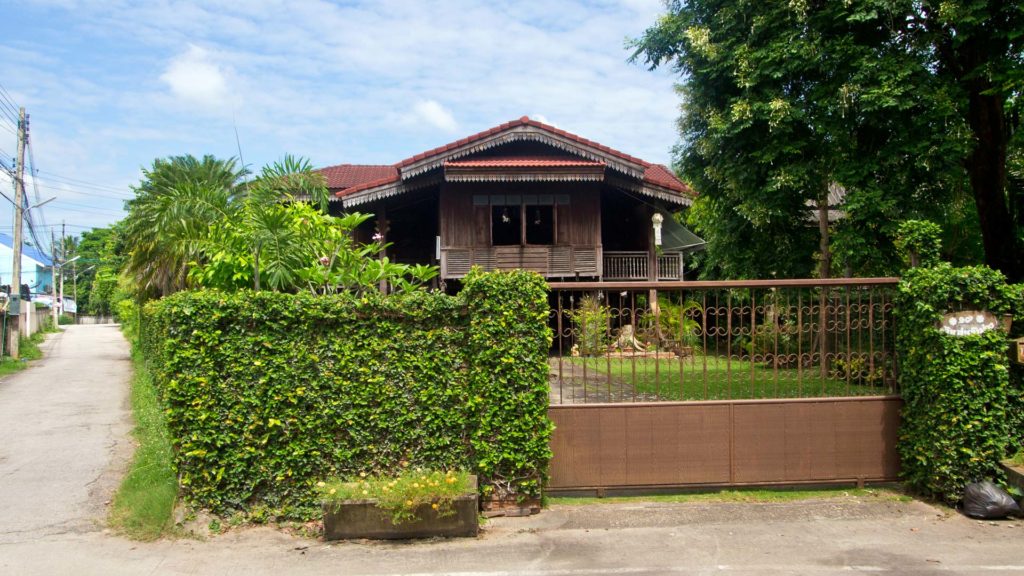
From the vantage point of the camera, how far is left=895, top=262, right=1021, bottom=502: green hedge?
6988mm

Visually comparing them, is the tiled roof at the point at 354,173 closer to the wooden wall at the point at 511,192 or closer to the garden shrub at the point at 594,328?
the wooden wall at the point at 511,192

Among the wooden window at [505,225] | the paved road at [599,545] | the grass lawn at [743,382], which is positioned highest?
the wooden window at [505,225]

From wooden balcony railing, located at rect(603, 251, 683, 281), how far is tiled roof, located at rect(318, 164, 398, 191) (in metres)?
9.78

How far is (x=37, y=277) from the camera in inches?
3255

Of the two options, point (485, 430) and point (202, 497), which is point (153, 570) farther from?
point (485, 430)

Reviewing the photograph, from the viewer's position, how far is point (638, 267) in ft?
77.0

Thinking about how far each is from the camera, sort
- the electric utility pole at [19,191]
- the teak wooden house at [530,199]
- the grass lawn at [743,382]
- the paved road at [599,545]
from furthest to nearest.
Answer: the electric utility pole at [19,191] < the teak wooden house at [530,199] < the grass lawn at [743,382] < the paved road at [599,545]

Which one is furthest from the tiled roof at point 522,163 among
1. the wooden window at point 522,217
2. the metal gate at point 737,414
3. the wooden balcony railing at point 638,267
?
the metal gate at point 737,414

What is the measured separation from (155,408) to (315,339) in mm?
7220

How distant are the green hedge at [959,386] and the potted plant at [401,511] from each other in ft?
14.9

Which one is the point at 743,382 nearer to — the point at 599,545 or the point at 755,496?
the point at 755,496

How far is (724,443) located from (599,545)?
1976 millimetres

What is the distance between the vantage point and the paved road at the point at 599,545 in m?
5.69

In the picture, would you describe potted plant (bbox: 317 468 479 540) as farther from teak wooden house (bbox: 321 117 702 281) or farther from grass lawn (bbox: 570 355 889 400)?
teak wooden house (bbox: 321 117 702 281)
